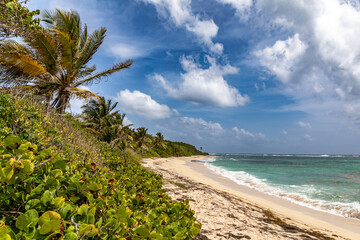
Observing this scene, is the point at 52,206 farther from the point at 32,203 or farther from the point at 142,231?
the point at 142,231

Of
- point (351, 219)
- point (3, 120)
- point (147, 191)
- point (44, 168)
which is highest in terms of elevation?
point (3, 120)

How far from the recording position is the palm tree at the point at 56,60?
758 cm

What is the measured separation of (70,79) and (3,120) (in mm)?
6544

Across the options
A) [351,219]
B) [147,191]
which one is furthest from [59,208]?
[351,219]

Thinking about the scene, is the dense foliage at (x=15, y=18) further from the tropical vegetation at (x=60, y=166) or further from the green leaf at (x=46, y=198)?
the green leaf at (x=46, y=198)

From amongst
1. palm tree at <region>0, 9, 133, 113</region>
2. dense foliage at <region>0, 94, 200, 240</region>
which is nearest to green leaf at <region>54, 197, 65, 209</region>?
dense foliage at <region>0, 94, 200, 240</region>

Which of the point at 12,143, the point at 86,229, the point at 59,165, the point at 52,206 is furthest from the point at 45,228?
the point at 12,143

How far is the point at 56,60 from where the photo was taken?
8.41 meters

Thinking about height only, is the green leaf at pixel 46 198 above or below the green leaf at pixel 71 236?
above

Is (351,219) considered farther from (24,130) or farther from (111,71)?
(111,71)

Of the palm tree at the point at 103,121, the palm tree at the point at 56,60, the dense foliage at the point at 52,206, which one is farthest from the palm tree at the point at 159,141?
the dense foliage at the point at 52,206

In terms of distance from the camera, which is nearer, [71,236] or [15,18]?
[71,236]

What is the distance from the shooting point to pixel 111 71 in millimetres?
10070

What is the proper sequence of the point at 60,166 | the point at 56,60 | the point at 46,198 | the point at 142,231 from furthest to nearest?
1. the point at 56,60
2. the point at 60,166
3. the point at 142,231
4. the point at 46,198
